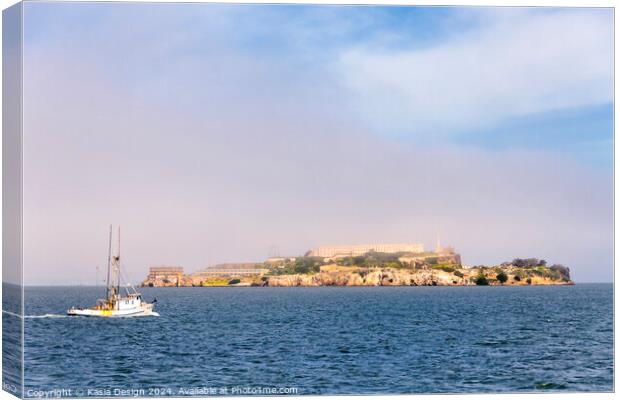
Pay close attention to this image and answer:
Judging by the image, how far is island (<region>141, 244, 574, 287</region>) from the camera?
6775 centimetres

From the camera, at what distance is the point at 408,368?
35.3m

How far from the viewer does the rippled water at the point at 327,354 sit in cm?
3288

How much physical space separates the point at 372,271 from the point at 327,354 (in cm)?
8118

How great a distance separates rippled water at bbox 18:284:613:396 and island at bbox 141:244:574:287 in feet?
19.0

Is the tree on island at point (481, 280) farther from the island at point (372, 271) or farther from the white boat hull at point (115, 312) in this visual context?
the white boat hull at point (115, 312)

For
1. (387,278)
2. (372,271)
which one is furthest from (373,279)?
(372,271)

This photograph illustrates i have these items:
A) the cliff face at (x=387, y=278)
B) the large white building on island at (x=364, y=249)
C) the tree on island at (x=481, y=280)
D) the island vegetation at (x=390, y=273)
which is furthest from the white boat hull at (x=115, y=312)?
the tree on island at (x=481, y=280)

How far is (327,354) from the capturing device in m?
39.2

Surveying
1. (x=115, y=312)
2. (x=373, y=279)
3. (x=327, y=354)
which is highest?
(x=373, y=279)

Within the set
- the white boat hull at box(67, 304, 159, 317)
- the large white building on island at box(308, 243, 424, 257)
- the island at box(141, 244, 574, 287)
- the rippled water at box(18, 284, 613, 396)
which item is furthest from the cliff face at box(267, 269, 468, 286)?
the rippled water at box(18, 284, 613, 396)

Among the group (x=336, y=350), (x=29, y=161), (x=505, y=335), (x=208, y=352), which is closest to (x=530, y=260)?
(x=505, y=335)

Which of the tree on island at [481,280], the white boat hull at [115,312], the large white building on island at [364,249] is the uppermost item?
the large white building on island at [364,249]

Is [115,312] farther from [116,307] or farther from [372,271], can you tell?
[372,271]

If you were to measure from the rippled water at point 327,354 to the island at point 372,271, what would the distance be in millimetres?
5777
